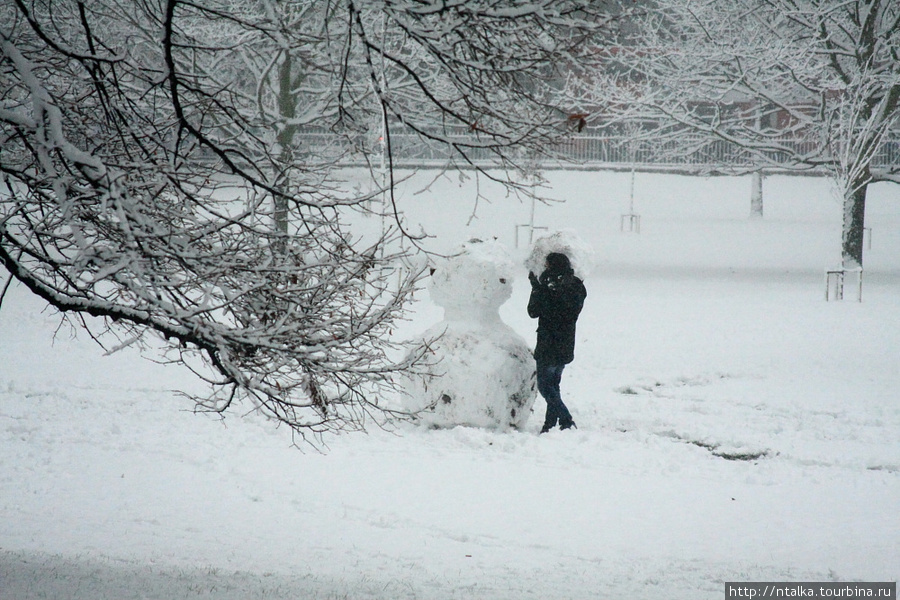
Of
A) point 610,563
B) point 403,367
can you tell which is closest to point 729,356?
point 610,563

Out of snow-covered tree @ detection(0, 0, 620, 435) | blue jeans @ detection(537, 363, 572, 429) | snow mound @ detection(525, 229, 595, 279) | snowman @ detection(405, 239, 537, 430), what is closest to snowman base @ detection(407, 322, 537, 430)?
snowman @ detection(405, 239, 537, 430)

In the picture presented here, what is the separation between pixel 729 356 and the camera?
12516mm

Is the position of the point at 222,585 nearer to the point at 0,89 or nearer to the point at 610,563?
the point at 610,563

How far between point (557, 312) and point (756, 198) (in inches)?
960

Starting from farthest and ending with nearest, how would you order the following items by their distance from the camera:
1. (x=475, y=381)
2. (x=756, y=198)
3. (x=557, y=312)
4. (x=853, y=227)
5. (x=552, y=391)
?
(x=756, y=198) < (x=853, y=227) < (x=552, y=391) < (x=557, y=312) < (x=475, y=381)

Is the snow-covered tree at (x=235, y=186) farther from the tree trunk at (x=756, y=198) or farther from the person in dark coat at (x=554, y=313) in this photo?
the tree trunk at (x=756, y=198)

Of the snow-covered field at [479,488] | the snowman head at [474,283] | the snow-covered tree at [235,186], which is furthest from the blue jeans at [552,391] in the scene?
the snow-covered tree at [235,186]

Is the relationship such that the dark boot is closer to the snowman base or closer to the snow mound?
the snowman base

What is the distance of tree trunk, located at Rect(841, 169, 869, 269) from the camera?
19188 millimetres

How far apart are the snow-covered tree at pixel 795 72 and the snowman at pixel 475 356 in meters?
11.8

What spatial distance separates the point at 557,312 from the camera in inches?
318

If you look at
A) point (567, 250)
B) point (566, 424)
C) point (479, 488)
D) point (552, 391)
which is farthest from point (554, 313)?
point (479, 488)

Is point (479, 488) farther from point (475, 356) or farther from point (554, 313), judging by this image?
point (554, 313)

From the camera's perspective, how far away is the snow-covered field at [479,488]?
509cm
